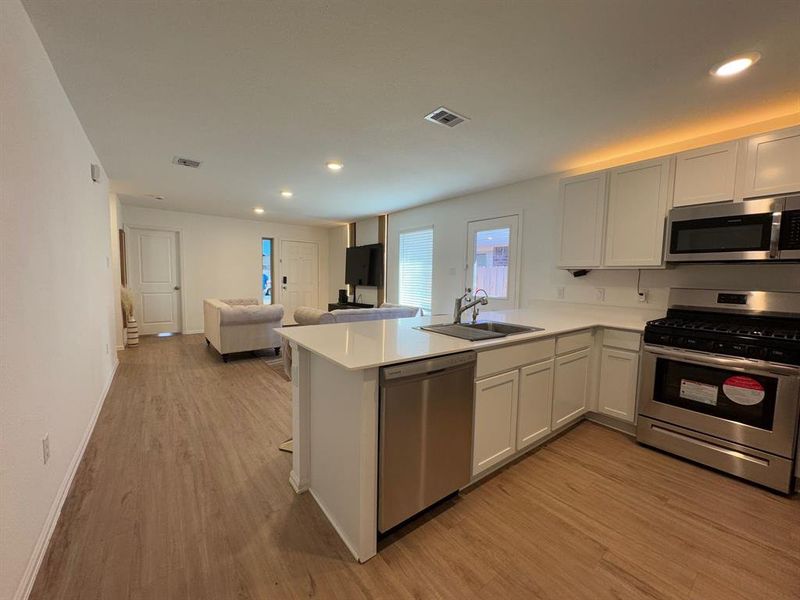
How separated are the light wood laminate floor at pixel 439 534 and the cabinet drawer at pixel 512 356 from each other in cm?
74

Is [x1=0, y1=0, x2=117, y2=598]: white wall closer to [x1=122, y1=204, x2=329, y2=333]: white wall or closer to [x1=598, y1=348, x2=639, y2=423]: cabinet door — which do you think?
[x1=598, y1=348, x2=639, y2=423]: cabinet door

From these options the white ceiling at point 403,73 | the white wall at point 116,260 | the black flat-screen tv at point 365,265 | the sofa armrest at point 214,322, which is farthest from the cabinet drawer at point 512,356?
the white wall at point 116,260

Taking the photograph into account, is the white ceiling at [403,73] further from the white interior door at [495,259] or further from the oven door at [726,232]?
the white interior door at [495,259]

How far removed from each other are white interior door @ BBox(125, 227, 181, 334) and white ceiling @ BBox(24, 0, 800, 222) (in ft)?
12.0

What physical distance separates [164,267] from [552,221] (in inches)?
271

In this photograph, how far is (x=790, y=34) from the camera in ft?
5.13

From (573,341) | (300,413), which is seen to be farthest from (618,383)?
(300,413)

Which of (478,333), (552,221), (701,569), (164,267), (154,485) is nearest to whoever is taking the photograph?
(701,569)

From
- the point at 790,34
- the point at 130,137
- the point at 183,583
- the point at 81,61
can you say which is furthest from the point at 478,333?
the point at 130,137

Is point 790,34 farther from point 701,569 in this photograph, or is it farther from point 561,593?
point 561,593

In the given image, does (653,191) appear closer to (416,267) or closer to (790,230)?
(790,230)

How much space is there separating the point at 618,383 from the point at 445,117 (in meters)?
2.53

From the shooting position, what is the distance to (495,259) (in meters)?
4.30

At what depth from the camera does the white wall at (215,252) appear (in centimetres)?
644
